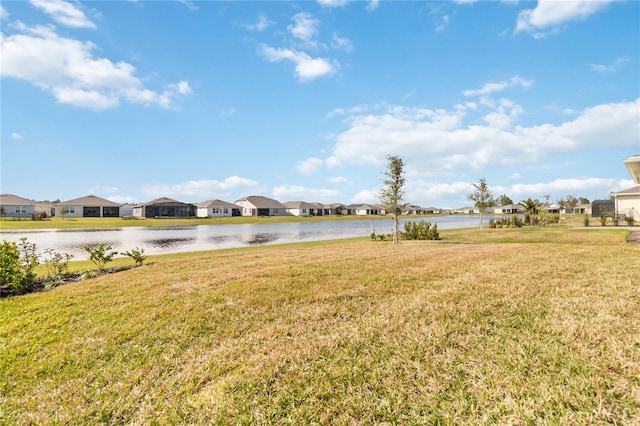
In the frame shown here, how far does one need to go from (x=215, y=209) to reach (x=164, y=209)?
13760mm

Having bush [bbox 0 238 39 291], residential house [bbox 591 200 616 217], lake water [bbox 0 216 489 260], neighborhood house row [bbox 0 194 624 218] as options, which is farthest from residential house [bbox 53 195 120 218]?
residential house [bbox 591 200 616 217]

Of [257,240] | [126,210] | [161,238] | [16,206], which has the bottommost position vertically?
[257,240]

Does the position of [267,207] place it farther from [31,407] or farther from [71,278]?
[31,407]

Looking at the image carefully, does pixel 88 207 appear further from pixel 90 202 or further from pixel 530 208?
pixel 530 208

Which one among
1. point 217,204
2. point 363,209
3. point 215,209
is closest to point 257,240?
point 215,209

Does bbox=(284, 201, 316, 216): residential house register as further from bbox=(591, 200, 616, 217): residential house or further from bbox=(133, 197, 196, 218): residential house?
bbox=(591, 200, 616, 217): residential house

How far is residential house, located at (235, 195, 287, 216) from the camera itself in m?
105

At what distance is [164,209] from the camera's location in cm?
8812

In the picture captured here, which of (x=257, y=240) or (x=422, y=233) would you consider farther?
(x=257, y=240)

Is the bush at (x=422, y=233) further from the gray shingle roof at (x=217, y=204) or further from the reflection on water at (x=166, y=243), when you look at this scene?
the gray shingle roof at (x=217, y=204)

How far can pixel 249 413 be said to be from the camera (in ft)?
11.1

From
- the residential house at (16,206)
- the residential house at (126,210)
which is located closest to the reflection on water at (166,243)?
the residential house at (16,206)

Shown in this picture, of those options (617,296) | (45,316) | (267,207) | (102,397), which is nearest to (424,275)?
(617,296)

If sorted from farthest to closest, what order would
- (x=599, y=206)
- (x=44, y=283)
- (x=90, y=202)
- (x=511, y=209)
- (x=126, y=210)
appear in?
(x=511, y=209) → (x=126, y=210) → (x=90, y=202) → (x=599, y=206) → (x=44, y=283)
